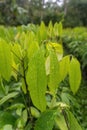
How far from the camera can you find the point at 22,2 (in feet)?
66.9

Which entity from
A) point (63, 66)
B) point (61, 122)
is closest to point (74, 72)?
point (63, 66)

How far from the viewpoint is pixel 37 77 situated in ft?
2.45

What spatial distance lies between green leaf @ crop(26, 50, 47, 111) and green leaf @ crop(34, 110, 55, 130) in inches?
1.4

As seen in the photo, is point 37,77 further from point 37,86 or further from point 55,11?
point 55,11

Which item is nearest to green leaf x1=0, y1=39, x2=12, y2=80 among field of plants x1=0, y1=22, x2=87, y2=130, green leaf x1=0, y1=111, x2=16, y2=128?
field of plants x1=0, y1=22, x2=87, y2=130

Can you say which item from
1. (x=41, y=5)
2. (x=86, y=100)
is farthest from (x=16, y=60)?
(x=41, y=5)

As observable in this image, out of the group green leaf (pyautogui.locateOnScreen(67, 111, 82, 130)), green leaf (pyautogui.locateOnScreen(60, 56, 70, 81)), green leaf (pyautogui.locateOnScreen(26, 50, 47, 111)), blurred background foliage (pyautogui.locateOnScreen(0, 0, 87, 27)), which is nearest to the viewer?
green leaf (pyautogui.locateOnScreen(26, 50, 47, 111))

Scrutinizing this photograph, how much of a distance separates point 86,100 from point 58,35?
5.42 feet

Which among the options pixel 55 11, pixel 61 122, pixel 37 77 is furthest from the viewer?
pixel 55 11

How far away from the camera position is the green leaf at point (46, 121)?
74cm

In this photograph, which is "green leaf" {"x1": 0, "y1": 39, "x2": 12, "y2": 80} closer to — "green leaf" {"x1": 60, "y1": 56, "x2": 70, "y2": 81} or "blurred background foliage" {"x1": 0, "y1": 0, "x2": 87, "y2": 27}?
"green leaf" {"x1": 60, "y1": 56, "x2": 70, "y2": 81}

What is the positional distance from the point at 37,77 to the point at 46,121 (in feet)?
0.38

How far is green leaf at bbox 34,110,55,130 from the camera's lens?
0.74 metres

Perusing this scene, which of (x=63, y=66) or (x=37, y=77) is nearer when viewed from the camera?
(x=37, y=77)
